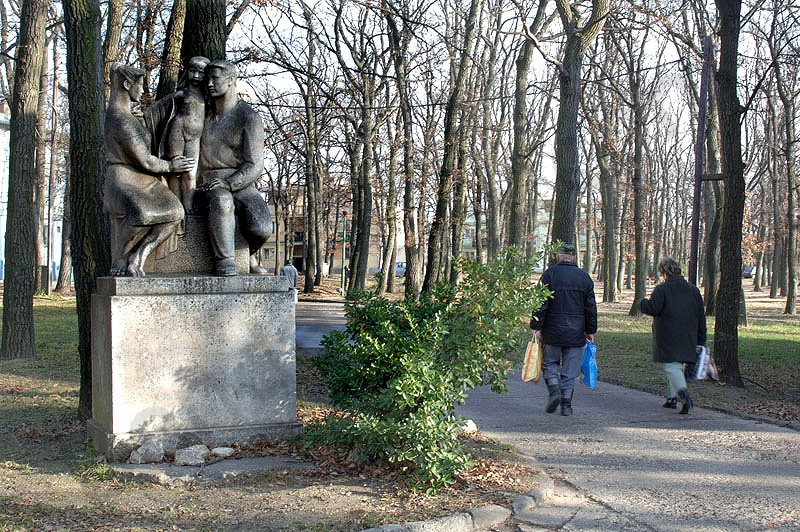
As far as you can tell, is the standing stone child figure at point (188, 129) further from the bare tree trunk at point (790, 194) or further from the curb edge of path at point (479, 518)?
the bare tree trunk at point (790, 194)

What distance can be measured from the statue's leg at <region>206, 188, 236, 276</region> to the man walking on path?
378 cm

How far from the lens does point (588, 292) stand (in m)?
9.21

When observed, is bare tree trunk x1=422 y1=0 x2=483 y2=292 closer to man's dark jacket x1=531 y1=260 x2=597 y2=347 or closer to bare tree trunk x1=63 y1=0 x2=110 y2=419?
man's dark jacket x1=531 y1=260 x2=597 y2=347

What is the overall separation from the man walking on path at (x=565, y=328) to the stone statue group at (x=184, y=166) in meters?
3.53

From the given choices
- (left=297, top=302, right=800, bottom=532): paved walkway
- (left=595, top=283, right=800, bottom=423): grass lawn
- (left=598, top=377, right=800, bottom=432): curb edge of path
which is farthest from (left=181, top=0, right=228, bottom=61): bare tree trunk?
(left=595, top=283, right=800, bottom=423): grass lawn

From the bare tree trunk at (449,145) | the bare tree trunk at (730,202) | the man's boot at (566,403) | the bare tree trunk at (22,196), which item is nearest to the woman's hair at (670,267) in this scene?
the man's boot at (566,403)

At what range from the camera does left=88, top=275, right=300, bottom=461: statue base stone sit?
6434 millimetres

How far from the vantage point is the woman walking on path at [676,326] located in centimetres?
930

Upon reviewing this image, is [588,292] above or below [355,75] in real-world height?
below

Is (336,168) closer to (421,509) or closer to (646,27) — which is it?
(646,27)

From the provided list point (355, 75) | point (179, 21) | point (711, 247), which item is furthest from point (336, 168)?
point (179, 21)

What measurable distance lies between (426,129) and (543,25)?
1146 cm

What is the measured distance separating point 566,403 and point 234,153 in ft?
15.4

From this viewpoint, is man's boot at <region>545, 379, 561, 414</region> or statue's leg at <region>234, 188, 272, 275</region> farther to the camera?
man's boot at <region>545, 379, 561, 414</region>
